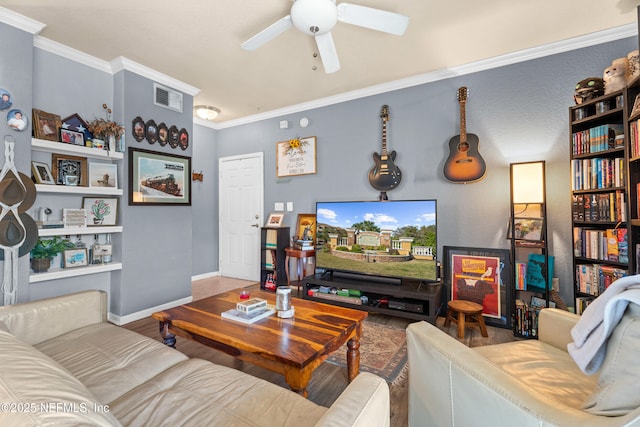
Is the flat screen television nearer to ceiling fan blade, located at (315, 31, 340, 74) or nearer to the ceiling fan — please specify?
ceiling fan blade, located at (315, 31, 340, 74)

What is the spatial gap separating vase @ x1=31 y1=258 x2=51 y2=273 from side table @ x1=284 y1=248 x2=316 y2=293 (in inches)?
90.6

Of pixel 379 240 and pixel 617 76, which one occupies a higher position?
pixel 617 76

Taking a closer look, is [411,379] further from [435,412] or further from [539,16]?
[539,16]

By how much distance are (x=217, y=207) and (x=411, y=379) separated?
431 cm

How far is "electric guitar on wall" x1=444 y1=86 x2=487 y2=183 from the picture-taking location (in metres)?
2.85

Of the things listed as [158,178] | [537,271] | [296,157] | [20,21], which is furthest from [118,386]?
[296,157]

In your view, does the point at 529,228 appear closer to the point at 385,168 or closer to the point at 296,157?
the point at 385,168

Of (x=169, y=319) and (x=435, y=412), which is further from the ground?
(x=169, y=319)

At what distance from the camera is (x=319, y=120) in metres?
3.89

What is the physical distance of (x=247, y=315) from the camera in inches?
68.9

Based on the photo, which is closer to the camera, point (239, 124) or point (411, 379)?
point (411, 379)

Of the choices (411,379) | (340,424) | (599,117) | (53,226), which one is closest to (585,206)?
(599,117)

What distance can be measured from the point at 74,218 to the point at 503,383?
11.0 ft

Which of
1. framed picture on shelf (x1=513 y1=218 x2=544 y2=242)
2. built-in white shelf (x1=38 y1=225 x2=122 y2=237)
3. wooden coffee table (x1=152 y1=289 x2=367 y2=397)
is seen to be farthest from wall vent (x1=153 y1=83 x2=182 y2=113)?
framed picture on shelf (x1=513 y1=218 x2=544 y2=242)
